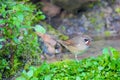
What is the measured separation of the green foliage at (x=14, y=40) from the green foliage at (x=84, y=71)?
937 mm

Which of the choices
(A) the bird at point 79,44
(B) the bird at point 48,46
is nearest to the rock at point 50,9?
(B) the bird at point 48,46

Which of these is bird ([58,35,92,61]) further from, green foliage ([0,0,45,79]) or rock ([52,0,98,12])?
rock ([52,0,98,12])

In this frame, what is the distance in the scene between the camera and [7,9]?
6156 mm

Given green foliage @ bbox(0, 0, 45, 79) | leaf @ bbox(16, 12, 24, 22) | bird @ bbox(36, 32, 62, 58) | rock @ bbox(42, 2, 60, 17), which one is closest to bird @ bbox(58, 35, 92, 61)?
green foliage @ bbox(0, 0, 45, 79)

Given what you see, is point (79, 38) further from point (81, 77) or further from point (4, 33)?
point (81, 77)

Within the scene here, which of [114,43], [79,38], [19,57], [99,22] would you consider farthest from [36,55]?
[99,22]

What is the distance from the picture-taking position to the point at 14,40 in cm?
585

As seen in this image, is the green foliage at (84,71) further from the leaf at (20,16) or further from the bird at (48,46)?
the bird at (48,46)

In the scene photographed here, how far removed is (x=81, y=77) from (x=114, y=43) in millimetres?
5622

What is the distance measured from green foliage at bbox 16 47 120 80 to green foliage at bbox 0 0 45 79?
937 millimetres

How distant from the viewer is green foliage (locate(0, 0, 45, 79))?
5707mm

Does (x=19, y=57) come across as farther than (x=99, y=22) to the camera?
No

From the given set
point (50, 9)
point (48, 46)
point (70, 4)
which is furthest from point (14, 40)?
point (50, 9)

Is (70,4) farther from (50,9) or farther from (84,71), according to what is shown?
(84,71)
